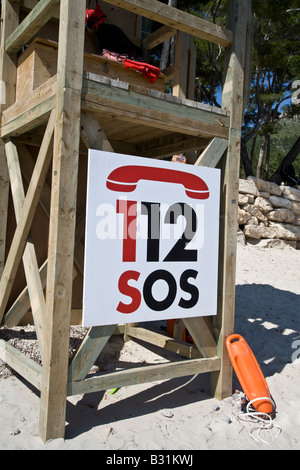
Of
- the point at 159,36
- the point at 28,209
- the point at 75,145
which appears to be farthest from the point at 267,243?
the point at 75,145

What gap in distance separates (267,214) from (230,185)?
8358 mm

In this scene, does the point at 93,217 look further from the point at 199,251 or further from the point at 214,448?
the point at 214,448

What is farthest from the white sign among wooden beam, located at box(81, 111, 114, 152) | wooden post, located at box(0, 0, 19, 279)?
wooden post, located at box(0, 0, 19, 279)

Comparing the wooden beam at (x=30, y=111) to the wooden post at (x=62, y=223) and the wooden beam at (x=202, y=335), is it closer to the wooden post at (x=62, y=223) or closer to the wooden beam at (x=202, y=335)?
the wooden post at (x=62, y=223)

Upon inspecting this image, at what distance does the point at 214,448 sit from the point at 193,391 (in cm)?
105

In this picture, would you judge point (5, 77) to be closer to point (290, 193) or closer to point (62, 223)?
point (62, 223)

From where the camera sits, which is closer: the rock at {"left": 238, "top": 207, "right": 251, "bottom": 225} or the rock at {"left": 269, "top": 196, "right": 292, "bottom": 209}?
the rock at {"left": 238, "top": 207, "right": 251, "bottom": 225}

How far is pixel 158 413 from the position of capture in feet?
11.6

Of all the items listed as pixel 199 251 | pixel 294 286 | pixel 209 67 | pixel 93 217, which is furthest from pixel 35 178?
pixel 209 67

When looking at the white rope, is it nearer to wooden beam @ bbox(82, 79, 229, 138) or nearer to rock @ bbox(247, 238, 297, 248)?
wooden beam @ bbox(82, 79, 229, 138)

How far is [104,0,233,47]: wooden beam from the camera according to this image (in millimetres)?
3437

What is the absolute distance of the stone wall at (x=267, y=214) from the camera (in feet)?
37.3

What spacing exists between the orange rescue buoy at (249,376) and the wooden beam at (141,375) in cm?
20
